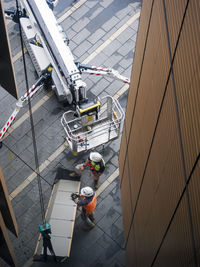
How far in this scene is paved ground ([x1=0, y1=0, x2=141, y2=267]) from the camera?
41.9ft

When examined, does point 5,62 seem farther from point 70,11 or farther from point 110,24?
point 70,11

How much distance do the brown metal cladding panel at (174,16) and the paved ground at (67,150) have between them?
8.19 meters

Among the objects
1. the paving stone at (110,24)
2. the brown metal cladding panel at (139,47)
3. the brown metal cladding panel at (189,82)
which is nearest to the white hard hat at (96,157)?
the brown metal cladding panel at (139,47)

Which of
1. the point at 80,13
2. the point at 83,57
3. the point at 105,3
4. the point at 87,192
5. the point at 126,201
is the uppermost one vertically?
the point at 80,13

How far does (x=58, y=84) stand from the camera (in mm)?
14594

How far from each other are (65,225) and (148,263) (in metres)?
4.57

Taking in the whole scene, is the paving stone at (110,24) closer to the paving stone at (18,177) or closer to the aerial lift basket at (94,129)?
the aerial lift basket at (94,129)

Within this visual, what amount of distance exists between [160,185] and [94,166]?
18.9 ft

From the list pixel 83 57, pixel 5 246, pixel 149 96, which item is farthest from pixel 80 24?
pixel 5 246

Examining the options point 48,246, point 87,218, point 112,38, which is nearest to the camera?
point 48,246

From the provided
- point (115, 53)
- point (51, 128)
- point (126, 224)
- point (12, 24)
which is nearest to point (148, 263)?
point (126, 224)

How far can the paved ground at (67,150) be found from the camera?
12.8 metres

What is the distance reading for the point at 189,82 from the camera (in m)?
5.20

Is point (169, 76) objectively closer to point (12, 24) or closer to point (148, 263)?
point (148, 263)
